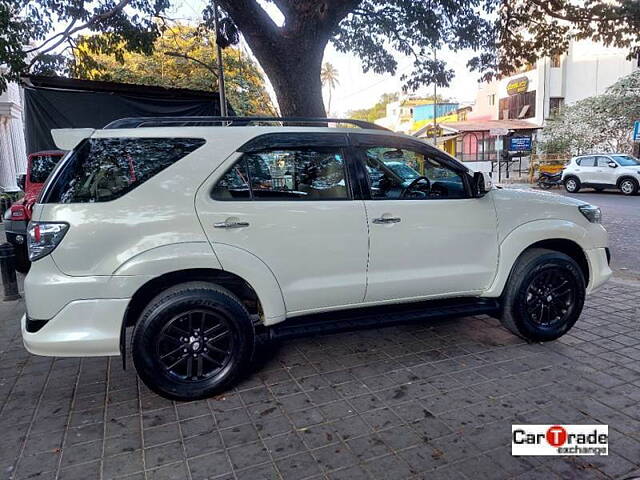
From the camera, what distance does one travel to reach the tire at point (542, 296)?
407 centimetres

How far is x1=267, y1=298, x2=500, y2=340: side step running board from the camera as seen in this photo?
356cm

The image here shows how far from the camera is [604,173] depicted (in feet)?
58.4

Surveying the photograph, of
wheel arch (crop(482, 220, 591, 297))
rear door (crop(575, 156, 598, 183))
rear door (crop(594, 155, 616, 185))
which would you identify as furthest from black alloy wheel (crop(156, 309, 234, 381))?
rear door (crop(575, 156, 598, 183))

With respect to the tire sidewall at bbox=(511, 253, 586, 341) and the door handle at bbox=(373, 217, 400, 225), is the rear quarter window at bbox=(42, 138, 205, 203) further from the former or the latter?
the tire sidewall at bbox=(511, 253, 586, 341)

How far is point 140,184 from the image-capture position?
320 centimetres

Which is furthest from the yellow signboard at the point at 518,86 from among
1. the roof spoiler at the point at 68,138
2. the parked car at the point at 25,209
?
the roof spoiler at the point at 68,138

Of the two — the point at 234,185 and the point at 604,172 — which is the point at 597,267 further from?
the point at 604,172

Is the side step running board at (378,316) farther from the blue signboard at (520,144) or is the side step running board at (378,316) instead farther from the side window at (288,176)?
the blue signboard at (520,144)

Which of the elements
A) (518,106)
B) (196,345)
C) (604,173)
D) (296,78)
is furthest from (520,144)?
(196,345)

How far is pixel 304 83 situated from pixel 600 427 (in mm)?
5468

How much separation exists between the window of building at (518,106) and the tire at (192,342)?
34.2 meters

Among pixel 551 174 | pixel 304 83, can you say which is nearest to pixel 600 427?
pixel 304 83

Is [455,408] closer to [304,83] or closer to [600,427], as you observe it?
[600,427]

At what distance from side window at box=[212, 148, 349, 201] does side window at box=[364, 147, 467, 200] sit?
0.29m
